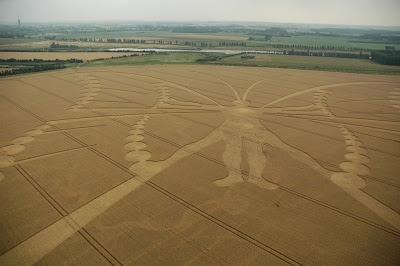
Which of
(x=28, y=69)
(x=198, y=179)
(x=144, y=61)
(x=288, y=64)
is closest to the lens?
(x=198, y=179)

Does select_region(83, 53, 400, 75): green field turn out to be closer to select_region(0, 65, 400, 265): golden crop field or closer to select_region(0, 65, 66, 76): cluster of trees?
select_region(0, 65, 66, 76): cluster of trees

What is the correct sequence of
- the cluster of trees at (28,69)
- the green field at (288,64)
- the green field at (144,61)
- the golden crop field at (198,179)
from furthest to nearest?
the green field at (144,61), the green field at (288,64), the cluster of trees at (28,69), the golden crop field at (198,179)

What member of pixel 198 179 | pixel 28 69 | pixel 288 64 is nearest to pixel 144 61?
pixel 28 69

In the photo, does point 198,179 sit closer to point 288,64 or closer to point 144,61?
point 144,61

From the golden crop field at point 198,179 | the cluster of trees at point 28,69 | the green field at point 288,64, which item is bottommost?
the golden crop field at point 198,179

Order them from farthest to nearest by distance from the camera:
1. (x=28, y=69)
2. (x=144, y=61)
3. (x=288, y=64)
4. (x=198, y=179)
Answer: (x=144, y=61), (x=288, y=64), (x=28, y=69), (x=198, y=179)

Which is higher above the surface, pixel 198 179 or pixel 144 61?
pixel 144 61

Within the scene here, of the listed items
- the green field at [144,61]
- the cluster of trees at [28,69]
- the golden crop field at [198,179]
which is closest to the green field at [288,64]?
the green field at [144,61]

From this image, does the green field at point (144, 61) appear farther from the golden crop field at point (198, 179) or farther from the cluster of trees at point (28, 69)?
the golden crop field at point (198, 179)


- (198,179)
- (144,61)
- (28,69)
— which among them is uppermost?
(144,61)

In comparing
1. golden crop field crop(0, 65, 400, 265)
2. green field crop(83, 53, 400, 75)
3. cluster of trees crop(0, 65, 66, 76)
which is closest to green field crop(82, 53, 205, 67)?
green field crop(83, 53, 400, 75)
